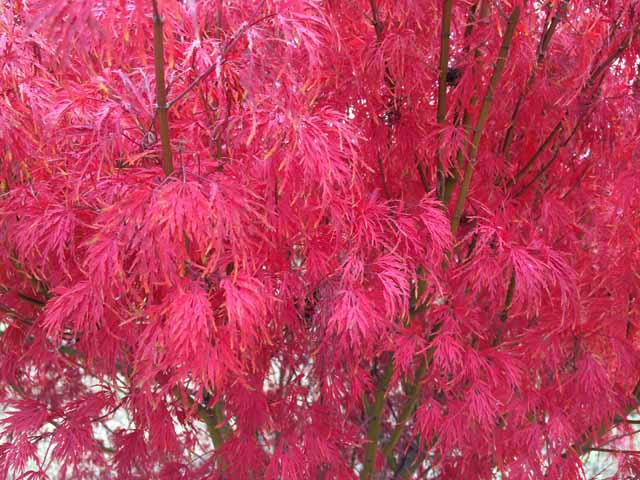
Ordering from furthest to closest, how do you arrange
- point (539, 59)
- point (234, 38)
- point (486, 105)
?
1. point (539, 59)
2. point (486, 105)
3. point (234, 38)

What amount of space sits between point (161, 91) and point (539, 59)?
77 cm

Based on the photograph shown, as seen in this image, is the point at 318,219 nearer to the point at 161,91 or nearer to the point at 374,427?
the point at 161,91

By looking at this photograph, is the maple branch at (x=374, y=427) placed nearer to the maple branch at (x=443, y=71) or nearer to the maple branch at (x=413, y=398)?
the maple branch at (x=413, y=398)

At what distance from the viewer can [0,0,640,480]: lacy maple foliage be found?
2.86 ft

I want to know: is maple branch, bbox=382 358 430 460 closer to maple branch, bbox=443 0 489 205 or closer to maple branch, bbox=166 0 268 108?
maple branch, bbox=443 0 489 205

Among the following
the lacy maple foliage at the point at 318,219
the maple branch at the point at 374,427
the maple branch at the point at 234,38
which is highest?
the maple branch at the point at 234,38

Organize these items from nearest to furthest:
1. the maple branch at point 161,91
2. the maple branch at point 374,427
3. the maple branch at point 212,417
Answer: the maple branch at point 161,91
the maple branch at point 212,417
the maple branch at point 374,427

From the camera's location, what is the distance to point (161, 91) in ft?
2.72

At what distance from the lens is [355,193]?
1.12m

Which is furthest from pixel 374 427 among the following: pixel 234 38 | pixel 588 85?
pixel 234 38

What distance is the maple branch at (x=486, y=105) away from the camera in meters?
1.12

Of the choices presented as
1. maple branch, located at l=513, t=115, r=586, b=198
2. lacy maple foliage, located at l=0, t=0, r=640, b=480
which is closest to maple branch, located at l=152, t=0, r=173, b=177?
lacy maple foliage, located at l=0, t=0, r=640, b=480

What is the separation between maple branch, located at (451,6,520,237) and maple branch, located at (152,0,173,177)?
544 mm

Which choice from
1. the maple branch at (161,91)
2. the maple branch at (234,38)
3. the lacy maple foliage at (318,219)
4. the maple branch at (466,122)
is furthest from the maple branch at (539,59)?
the maple branch at (161,91)
